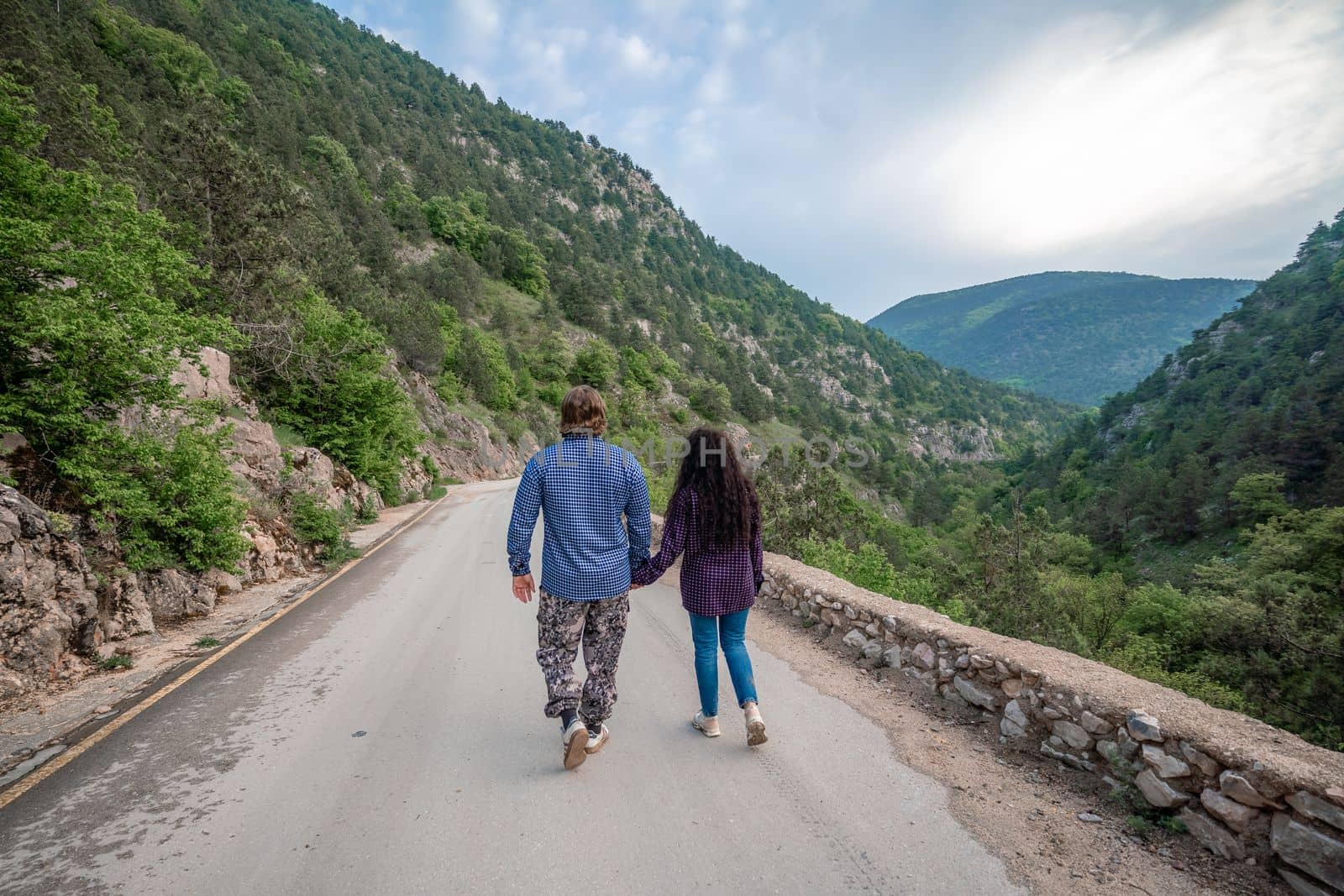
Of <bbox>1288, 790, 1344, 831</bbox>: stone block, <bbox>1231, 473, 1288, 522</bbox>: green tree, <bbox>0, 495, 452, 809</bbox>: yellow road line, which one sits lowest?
<bbox>1231, 473, 1288, 522</bbox>: green tree

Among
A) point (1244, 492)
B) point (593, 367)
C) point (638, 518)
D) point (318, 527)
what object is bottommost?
point (1244, 492)

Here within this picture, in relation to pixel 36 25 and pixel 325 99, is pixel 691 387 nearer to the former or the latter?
pixel 325 99

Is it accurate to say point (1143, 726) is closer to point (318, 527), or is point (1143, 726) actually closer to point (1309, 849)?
point (1309, 849)

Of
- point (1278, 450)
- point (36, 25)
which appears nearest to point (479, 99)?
point (36, 25)

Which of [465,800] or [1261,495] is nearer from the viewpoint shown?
[465,800]

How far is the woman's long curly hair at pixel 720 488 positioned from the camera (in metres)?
3.37

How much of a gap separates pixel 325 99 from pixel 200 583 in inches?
2910

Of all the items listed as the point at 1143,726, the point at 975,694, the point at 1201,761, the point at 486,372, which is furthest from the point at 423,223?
the point at 1201,761

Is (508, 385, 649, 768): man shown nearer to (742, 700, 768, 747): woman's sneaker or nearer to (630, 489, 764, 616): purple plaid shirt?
(630, 489, 764, 616): purple plaid shirt

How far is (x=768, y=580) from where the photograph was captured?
685 cm

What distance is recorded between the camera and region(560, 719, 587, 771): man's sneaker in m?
3.10

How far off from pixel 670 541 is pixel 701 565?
260mm

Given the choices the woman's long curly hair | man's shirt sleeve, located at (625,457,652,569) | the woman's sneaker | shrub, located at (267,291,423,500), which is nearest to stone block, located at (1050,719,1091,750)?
the woman's sneaker

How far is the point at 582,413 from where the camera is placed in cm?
321
